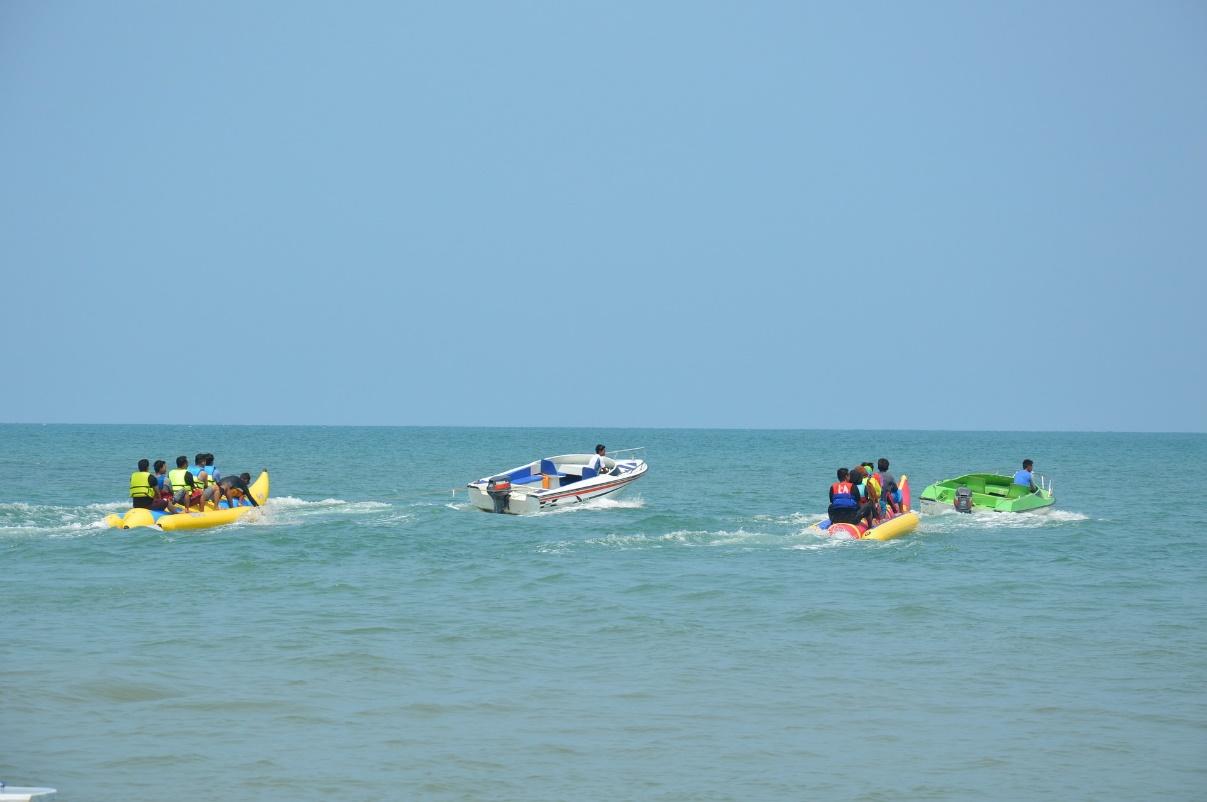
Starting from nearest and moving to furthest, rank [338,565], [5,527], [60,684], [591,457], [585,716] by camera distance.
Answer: [585,716]
[60,684]
[338,565]
[5,527]
[591,457]

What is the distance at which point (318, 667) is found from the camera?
37.7 ft

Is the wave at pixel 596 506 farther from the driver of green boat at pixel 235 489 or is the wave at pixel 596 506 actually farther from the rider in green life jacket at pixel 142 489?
the rider in green life jacket at pixel 142 489

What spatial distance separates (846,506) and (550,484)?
946 centimetres

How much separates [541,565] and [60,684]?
8990 millimetres

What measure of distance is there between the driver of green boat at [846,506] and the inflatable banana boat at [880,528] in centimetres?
12

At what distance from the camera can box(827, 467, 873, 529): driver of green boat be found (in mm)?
20938

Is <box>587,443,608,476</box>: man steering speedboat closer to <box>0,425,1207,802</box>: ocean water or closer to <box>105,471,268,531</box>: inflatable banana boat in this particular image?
<box>0,425,1207,802</box>: ocean water

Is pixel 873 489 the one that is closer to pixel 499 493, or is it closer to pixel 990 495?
pixel 990 495

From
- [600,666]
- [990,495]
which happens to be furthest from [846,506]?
[600,666]

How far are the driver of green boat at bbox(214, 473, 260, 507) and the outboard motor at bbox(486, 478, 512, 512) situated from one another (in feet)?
16.6

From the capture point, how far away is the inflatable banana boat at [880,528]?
826 inches

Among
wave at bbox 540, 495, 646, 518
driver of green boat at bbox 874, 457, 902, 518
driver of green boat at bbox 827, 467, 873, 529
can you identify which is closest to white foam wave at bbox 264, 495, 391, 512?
wave at bbox 540, 495, 646, 518

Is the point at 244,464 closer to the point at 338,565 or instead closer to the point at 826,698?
the point at 338,565

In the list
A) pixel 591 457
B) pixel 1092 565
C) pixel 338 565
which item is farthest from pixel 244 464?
pixel 1092 565
